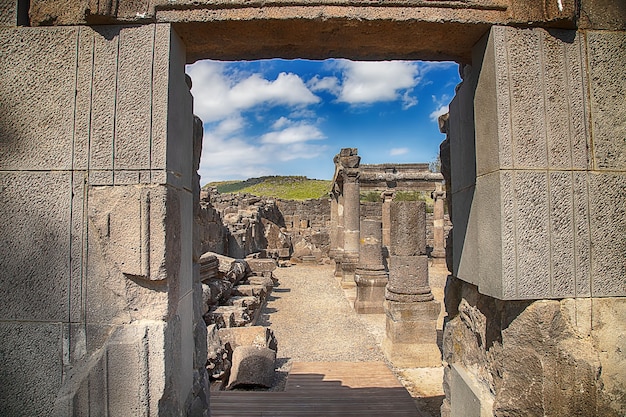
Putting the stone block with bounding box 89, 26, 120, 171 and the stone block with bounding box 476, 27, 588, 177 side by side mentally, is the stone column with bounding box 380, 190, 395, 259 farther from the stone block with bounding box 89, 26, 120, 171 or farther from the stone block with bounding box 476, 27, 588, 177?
the stone block with bounding box 89, 26, 120, 171

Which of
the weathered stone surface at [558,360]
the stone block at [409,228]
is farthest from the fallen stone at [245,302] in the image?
the weathered stone surface at [558,360]

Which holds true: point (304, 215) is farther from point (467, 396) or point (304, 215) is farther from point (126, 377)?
point (126, 377)

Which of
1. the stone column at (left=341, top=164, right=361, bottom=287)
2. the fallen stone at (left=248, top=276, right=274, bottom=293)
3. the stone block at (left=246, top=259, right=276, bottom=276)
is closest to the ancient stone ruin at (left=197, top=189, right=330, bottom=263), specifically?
the stone block at (left=246, top=259, right=276, bottom=276)

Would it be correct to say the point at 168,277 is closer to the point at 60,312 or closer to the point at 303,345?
the point at 60,312

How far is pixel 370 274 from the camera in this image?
33.4 feet

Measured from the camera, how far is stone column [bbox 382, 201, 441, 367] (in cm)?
652

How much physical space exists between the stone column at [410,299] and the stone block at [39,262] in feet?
17.8

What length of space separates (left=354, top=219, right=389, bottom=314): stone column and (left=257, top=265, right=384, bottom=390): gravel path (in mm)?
432

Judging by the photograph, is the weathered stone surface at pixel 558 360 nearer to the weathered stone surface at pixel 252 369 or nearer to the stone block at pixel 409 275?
the weathered stone surface at pixel 252 369

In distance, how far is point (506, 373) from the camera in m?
2.15

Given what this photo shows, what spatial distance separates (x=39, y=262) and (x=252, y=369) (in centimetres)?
355

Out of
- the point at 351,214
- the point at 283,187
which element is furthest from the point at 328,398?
the point at 283,187

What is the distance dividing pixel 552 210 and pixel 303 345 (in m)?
5.94

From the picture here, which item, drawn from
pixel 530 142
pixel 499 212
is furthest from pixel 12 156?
pixel 530 142
